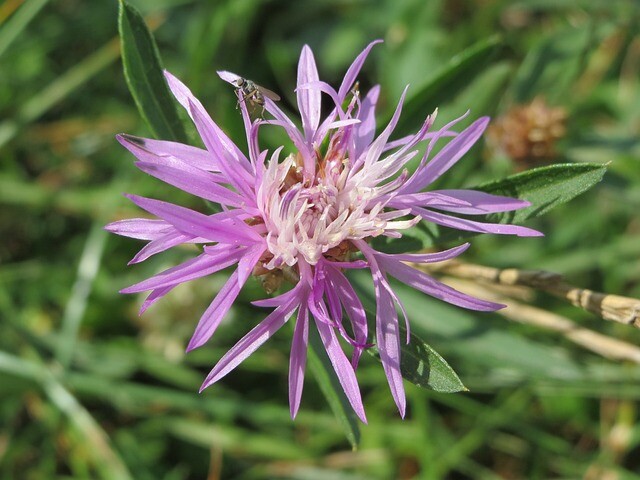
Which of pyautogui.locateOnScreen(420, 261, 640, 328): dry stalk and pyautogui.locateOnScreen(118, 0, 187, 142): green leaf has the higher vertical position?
pyautogui.locateOnScreen(118, 0, 187, 142): green leaf

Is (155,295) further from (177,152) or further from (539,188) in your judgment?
(539,188)

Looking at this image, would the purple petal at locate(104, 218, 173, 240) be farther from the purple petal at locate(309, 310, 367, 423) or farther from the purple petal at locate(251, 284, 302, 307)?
the purple petal at locate(309, 310, 367, 423)

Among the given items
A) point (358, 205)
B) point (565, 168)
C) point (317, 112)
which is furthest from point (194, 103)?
point (565, 168)

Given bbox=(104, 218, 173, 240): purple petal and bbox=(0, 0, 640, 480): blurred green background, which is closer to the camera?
bbox=(104, 218, 173, 240): purple petal

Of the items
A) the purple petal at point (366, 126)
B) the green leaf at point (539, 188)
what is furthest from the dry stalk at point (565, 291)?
the purple petal at point (366, 126)

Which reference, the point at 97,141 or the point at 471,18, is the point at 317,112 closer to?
the point at 97,141

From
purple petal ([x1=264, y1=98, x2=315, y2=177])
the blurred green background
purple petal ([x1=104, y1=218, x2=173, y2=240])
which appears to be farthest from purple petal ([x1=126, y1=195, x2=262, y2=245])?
the blurred green background

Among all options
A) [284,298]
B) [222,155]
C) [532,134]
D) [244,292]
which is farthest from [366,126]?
[244,292]
